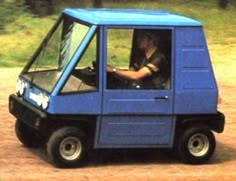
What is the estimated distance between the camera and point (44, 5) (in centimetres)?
2162

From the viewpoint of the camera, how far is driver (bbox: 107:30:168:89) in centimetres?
852

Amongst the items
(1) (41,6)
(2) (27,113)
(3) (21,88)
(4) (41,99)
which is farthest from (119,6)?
(4) (41,99)

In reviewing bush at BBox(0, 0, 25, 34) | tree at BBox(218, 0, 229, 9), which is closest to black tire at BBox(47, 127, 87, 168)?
bush at BBox(0, 0, 25, 34)

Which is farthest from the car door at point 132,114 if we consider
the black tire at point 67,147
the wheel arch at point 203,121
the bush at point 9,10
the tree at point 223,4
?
the tree at point 223,4

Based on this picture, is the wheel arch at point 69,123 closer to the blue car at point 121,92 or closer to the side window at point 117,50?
the blue car at point 121,92

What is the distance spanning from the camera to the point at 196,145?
346 inches

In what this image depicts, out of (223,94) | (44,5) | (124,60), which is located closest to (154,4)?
(44,5)

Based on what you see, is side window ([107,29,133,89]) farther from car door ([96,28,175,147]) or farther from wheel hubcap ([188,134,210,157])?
wheel hubcap ([188,134,210,157])

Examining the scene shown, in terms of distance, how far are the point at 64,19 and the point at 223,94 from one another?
5136 mm

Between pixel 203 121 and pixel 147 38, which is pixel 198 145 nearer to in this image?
pixel 203 121

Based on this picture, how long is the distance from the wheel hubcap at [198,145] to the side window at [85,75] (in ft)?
4.25

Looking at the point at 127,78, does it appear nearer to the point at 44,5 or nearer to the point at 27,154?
the point at 27,154

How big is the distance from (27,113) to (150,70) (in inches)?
55.7

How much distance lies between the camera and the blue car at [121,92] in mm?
8234
